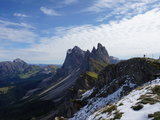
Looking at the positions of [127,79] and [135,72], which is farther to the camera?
[127,79]

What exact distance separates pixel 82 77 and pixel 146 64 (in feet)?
320

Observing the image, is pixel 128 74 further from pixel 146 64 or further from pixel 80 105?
pixel 80 105

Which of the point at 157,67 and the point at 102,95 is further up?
the point at 157,67

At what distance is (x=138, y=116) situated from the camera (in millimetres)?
18656

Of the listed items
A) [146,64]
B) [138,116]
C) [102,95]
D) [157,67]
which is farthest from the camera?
[102,95]

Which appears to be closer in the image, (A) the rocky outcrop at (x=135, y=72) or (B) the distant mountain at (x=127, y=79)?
(B) the distant mountain at (x=127, y=79)

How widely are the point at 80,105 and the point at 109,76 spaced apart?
692 inches

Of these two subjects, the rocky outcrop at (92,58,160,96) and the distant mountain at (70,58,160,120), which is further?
the rocky outcrop at (92,58,160,96)

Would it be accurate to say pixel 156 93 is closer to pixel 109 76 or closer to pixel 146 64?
pixel 146 64

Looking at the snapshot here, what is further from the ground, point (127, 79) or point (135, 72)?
point (135, 72)

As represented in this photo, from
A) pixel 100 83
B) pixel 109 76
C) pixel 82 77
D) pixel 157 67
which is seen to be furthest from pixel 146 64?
pixel 82 77

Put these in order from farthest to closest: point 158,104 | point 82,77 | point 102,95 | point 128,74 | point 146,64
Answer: point 82,77
point 102,95
point 128,74
point 146,64
point 158,104

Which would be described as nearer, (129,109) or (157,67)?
(129,109)

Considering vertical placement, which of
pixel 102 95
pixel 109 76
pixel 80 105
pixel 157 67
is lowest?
pixel 80 105
